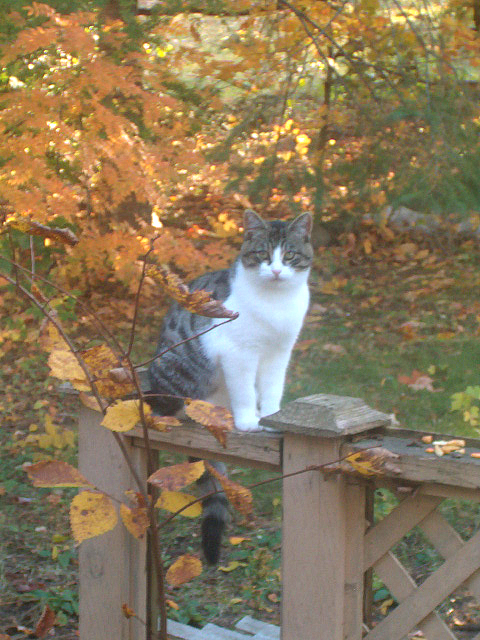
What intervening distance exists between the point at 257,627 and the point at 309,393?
6.59ft

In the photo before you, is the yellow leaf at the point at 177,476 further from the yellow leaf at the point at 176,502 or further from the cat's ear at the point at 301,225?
the cat's ear at the point at 301,225

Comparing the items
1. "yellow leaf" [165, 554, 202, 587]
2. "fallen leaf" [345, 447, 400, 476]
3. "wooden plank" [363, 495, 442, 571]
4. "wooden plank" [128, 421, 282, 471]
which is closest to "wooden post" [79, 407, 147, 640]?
"wooden plank" [128, 421, 282, 471]

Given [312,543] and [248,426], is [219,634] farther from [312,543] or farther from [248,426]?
[312,543]

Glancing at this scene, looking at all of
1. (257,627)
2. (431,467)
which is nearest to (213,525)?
(257,627)

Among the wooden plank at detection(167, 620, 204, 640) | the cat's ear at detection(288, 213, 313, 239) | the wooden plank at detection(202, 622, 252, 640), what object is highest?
the cat's ear at detection(288, 213, 313, 239)

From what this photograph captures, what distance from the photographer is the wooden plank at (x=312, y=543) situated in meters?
1.71

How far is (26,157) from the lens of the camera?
11.7 ft

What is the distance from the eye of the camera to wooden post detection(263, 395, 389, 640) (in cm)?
171

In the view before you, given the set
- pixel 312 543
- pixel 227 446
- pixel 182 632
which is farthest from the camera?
pixel 182 632

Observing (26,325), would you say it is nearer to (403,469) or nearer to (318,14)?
(318,14)

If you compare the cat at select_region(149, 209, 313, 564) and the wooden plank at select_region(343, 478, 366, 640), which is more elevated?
the cat at select_region(149, 209, 313, 564)

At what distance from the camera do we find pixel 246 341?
2.30 metres

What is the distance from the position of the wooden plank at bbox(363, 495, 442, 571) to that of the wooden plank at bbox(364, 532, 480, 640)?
105 millimetres

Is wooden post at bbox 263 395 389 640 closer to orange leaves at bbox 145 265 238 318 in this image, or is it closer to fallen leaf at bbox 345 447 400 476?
fallen leaf at bbox 345 447 400 476
